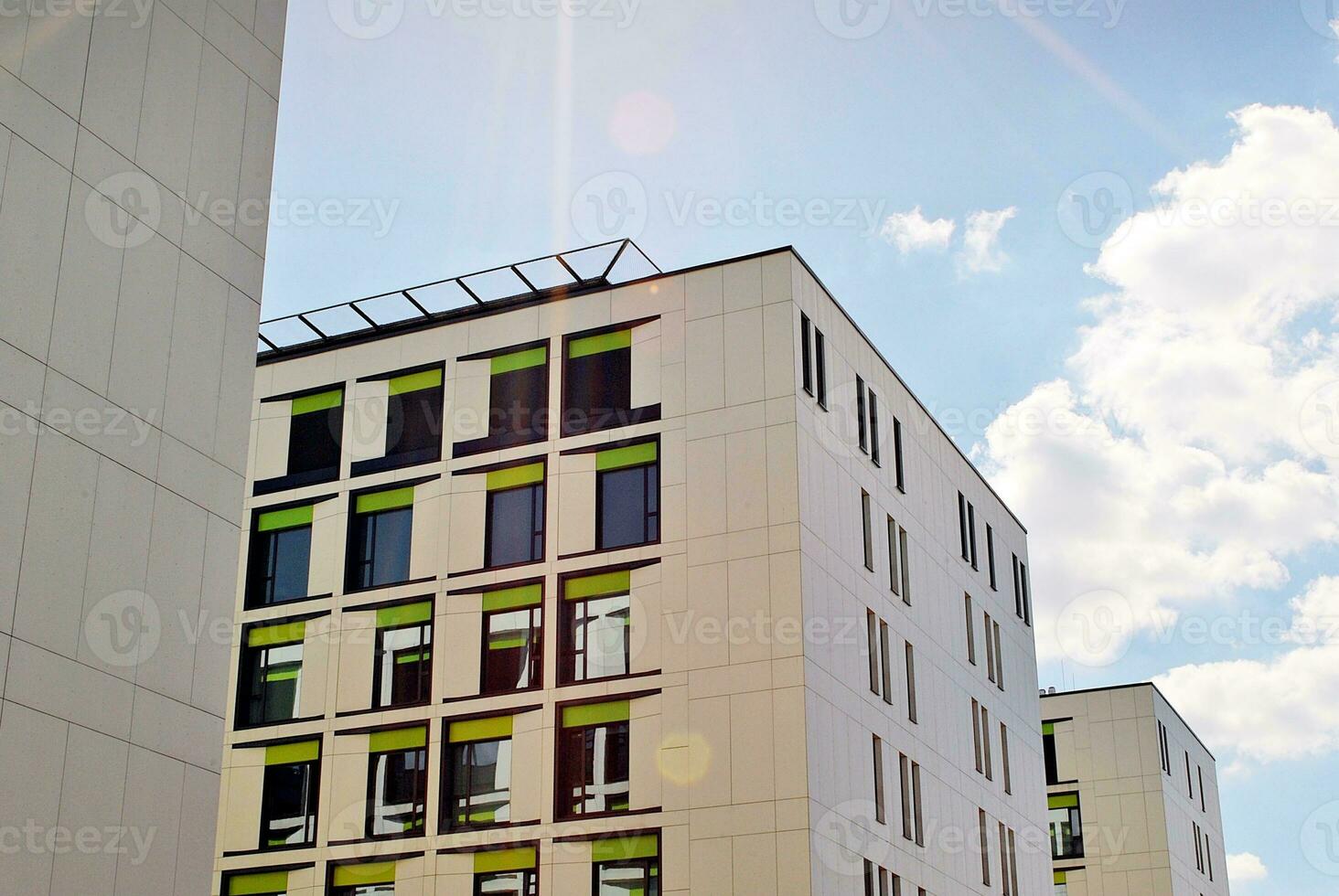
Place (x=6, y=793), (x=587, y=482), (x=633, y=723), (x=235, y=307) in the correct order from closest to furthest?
1. (x=6, y=793)
2. (x=235, y=307)
3. (x=633, y=723)
4. (x=587, y=482)

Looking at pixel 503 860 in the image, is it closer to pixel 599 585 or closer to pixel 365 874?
pixel 365 874

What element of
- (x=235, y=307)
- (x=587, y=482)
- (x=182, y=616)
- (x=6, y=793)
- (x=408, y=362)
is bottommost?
(x=6, y=793)

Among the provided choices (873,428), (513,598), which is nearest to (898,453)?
(873,428)

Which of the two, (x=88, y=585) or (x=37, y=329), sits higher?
(x=37, y=329)

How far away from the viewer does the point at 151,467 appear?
78.3 ft

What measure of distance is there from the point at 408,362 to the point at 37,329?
91.7 ft

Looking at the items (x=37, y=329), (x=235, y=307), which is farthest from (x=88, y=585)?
(x=235, y=307)

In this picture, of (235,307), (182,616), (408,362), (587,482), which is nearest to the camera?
(182,616)

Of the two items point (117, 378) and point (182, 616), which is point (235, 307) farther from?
point (182, 616)

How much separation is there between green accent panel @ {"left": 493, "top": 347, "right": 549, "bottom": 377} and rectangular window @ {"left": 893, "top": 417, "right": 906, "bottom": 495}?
11514mm

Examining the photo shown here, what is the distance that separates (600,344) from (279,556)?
1233 cm

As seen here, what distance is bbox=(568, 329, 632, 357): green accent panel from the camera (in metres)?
47.0

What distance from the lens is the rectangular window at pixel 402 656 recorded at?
46.4 m

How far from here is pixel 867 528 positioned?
156 ft
